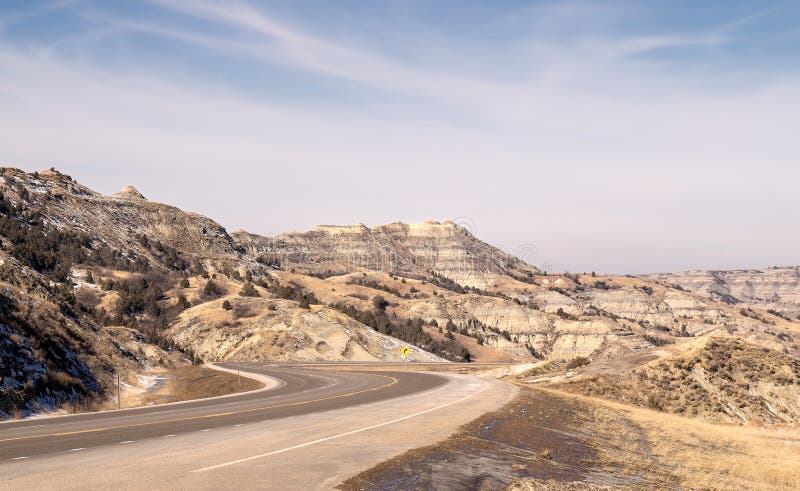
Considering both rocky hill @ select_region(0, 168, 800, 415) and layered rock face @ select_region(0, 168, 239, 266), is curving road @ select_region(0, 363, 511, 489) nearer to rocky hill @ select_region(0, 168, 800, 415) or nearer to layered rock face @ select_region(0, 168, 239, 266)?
rocky hill @ select_region(0, 168, 800, 415)

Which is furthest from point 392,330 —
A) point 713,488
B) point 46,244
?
point 713,488

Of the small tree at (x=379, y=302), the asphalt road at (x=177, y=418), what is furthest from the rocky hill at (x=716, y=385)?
the small tree at (x=379, y=302)

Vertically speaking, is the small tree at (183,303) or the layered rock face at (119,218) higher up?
the layered rock face at (119,218)

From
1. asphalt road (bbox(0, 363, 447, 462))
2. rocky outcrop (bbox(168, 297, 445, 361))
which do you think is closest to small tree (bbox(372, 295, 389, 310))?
rocky outcrop (bbox(168, 297, 445, 361))

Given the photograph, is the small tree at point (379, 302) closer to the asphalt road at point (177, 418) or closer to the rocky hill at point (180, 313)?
the rocky hill at point (180, 313)

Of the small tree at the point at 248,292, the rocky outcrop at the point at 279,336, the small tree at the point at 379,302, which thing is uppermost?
the small tree at the point at 248,292

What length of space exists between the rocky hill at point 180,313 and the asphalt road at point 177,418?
16.6 ft

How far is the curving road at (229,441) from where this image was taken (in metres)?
12.0

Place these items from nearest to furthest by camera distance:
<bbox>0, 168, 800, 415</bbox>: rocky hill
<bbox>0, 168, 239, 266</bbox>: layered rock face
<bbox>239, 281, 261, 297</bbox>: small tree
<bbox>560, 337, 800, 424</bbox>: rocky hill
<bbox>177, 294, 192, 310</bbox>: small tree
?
<bbox>560, 337, 800, 424</bbox>: rocky hill → <bbox>0, 168, 800, 415</bbox>: rocky hill → <bbox>177, 294, 192, 310</bbox>: small tree → <bbox>239, 281, 261, 297</bbox>: small tree → <bbox>0, 168, 239, 266</bbox>: layered rock face

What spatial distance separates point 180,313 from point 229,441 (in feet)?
257

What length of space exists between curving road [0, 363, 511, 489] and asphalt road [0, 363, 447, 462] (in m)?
0.04

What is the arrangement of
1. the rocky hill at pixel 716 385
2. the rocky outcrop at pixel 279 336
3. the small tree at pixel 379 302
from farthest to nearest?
the small tree at pixel 379 302 → the rocky outcrop at pixel 279 336 → the rocky hill at pixel 716 385

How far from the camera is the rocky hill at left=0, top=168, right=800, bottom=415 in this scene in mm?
36875

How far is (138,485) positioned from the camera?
1130cm
